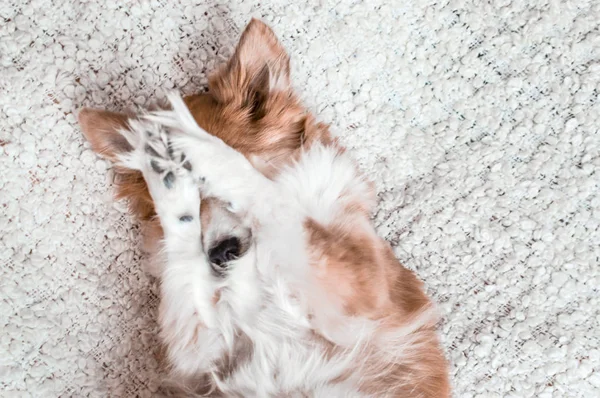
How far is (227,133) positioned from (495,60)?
107 centimetres

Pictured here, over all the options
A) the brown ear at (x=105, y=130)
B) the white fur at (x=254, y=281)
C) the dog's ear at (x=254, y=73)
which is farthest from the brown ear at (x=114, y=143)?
the dog's ear at (x=254, y=73)

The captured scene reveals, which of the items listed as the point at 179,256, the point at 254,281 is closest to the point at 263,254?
the point at 254,281

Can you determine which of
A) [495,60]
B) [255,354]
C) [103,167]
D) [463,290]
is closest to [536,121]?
[495,60]

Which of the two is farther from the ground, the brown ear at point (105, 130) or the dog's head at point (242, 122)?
the brown ear at point (105, 130)

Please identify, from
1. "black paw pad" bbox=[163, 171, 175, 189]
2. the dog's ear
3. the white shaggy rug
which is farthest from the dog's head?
the white shaggy rug

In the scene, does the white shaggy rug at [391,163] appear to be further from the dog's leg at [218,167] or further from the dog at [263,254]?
the dog's leg at [218,167]

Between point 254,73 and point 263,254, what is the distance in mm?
546

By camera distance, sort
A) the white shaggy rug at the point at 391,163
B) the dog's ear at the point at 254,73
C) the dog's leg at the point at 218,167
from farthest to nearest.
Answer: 1. the white shaggy rug at the point at 391,163
2. the dog's ear at the point at 254,73
3. the dog's leg at the point at 218,167

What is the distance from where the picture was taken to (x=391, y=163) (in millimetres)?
2102

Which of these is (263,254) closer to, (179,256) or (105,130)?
(179,256)

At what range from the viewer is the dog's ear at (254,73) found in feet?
5.51

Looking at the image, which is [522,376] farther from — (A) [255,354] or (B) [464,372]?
(A) [255,354]

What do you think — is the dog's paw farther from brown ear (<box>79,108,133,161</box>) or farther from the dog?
brown ear (<box>79,108,133,161</box>)

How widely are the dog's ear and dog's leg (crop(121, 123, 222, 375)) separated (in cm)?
26
